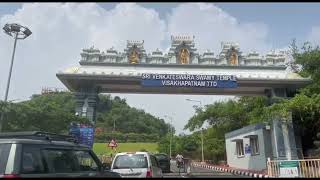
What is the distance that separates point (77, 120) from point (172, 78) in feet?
25.5

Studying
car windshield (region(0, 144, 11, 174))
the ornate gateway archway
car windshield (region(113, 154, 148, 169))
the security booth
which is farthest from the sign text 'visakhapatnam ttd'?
car windshield (region(0, 144, 11, 174))

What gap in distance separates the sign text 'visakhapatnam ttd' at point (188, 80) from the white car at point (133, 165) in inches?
470

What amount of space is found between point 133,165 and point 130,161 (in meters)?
0.21

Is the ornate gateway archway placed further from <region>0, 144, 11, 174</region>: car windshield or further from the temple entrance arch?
<region>0, 144, 11, 174</region>: car windshield

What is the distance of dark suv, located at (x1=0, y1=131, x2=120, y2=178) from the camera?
23.5ft

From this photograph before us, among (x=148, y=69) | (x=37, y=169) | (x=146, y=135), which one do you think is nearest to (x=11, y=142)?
(x=37, y=169)

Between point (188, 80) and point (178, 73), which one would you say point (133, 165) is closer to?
point (188, 80)

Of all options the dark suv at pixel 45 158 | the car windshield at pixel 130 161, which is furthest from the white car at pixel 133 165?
the dark suv at pixel 45 158

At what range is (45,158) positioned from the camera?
777 cm

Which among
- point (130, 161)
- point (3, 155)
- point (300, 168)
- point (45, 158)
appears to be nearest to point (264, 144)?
point (300, 168)

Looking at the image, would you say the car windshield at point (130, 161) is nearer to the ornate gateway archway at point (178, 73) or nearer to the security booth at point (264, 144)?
the ornate gateway archway at point (178, 73)

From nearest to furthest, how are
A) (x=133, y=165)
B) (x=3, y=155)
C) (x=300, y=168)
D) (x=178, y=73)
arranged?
(x=3, y=155), (x=133, y=165), (x=300, y=168), (x=178, y=73)

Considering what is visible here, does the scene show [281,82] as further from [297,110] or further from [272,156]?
[272,156]

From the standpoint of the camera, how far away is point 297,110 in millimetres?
25641
